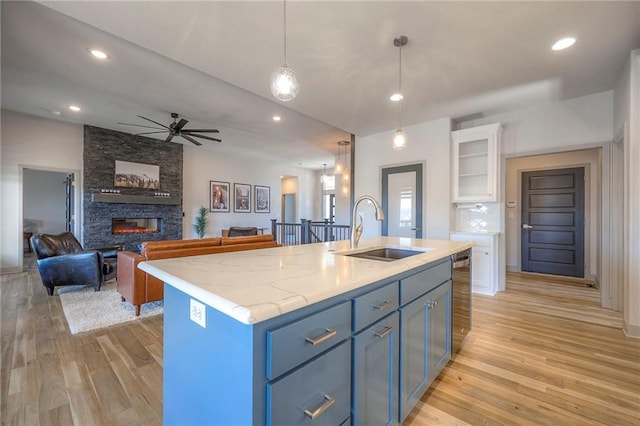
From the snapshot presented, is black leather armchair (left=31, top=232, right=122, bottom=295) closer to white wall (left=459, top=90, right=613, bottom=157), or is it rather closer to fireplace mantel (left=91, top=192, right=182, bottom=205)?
fireplace mantel (left=91, top=192, right=182, bottom=205)

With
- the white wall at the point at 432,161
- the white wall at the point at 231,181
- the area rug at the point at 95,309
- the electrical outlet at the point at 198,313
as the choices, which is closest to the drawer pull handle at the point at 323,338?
the electrical outlet at the point at 198,313

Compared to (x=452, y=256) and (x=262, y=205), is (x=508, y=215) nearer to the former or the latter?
(x=452, y=256)

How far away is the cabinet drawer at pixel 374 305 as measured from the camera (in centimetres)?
118

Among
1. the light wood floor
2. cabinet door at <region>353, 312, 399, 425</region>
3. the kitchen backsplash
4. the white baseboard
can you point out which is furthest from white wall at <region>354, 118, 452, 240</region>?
cabinet door at <region>353, 312, 399, 425</region>

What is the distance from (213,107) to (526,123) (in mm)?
4933

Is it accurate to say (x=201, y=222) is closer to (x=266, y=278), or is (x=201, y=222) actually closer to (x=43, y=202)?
(x=43, y=202)

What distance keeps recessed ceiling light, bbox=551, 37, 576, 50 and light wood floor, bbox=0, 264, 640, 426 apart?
277 cm

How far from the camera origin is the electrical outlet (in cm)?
105

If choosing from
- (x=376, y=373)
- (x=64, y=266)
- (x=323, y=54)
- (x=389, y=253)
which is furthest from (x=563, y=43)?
(x=64, y=266)

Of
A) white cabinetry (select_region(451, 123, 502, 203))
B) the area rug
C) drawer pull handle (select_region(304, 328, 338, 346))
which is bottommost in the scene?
the area rug

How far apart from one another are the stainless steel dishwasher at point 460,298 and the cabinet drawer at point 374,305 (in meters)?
1.02

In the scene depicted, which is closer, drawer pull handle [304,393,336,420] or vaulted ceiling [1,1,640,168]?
drawer pull handle [304,393,336,420]

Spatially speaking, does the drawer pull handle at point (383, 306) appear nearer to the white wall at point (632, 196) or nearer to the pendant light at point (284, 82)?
the pendant light at point (284, 82)

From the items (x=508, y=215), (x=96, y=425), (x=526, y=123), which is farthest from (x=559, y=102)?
(x=96, y=425)
